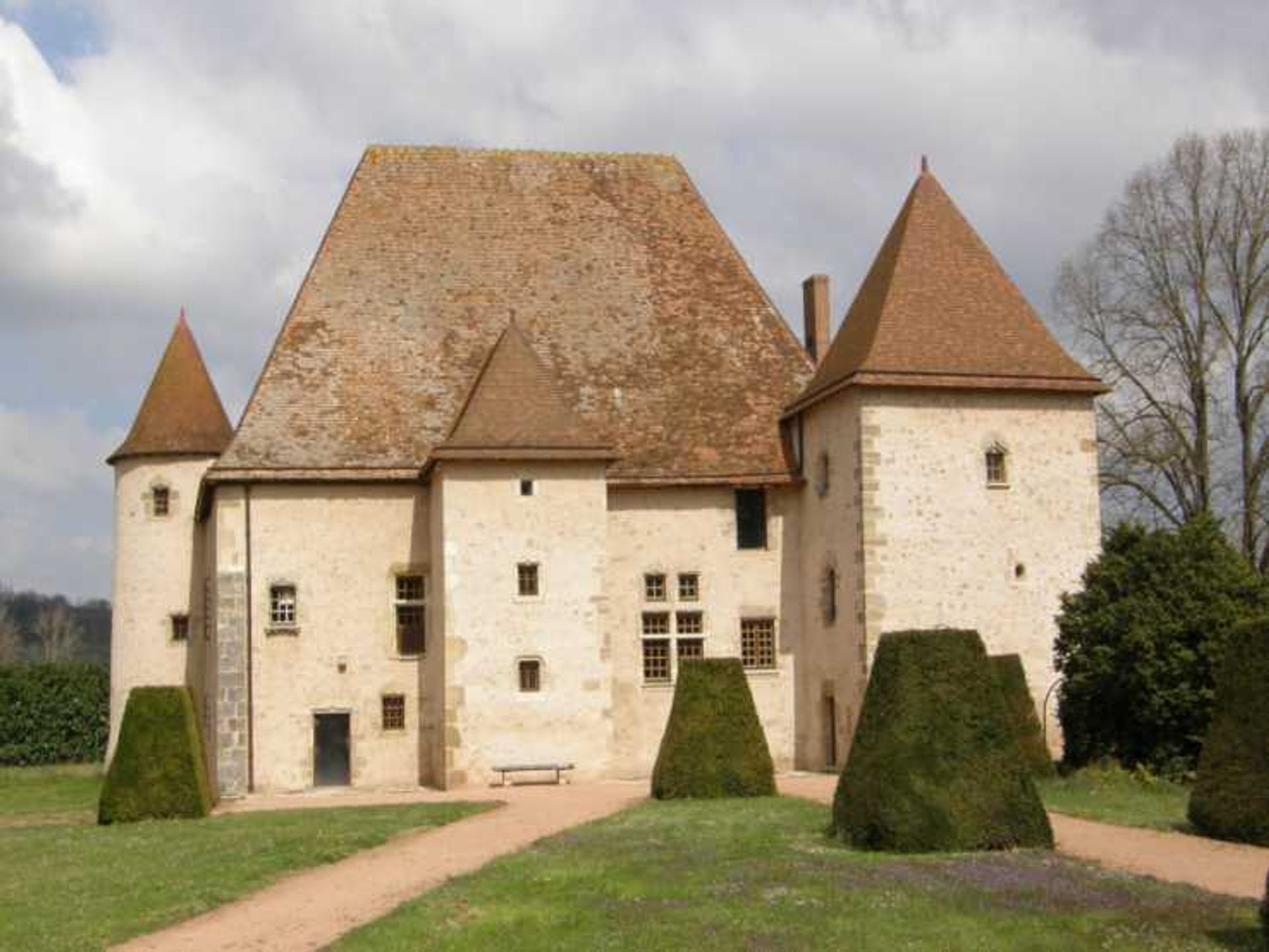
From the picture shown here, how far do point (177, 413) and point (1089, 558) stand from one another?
799 inches

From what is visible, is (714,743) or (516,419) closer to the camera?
(714,743)

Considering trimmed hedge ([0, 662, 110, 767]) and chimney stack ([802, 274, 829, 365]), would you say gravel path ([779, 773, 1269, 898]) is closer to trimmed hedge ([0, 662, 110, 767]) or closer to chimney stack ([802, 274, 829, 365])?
chimney stack ([802, 274, 829, 365])

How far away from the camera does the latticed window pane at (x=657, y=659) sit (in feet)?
95.4

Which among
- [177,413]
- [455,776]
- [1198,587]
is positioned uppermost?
[177,413]

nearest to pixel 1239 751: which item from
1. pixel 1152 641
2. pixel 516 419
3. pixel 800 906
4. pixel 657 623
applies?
pixel 1152 641

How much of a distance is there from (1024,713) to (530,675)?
8.58m

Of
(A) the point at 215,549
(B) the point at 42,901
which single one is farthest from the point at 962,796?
(A) the point at 215,549

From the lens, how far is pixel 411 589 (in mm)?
29094

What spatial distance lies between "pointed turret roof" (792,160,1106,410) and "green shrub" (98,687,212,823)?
12.3 meters

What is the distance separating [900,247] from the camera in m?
28.0

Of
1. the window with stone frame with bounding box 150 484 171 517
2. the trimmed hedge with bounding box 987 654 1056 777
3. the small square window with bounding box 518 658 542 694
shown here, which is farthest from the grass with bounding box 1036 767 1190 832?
the window with stone frame with bounding box 150 484 171 517

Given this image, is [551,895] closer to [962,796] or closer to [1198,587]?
[962,796]

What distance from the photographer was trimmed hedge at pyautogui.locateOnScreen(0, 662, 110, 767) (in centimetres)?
4088

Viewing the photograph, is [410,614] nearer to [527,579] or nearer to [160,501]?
[527,579]
